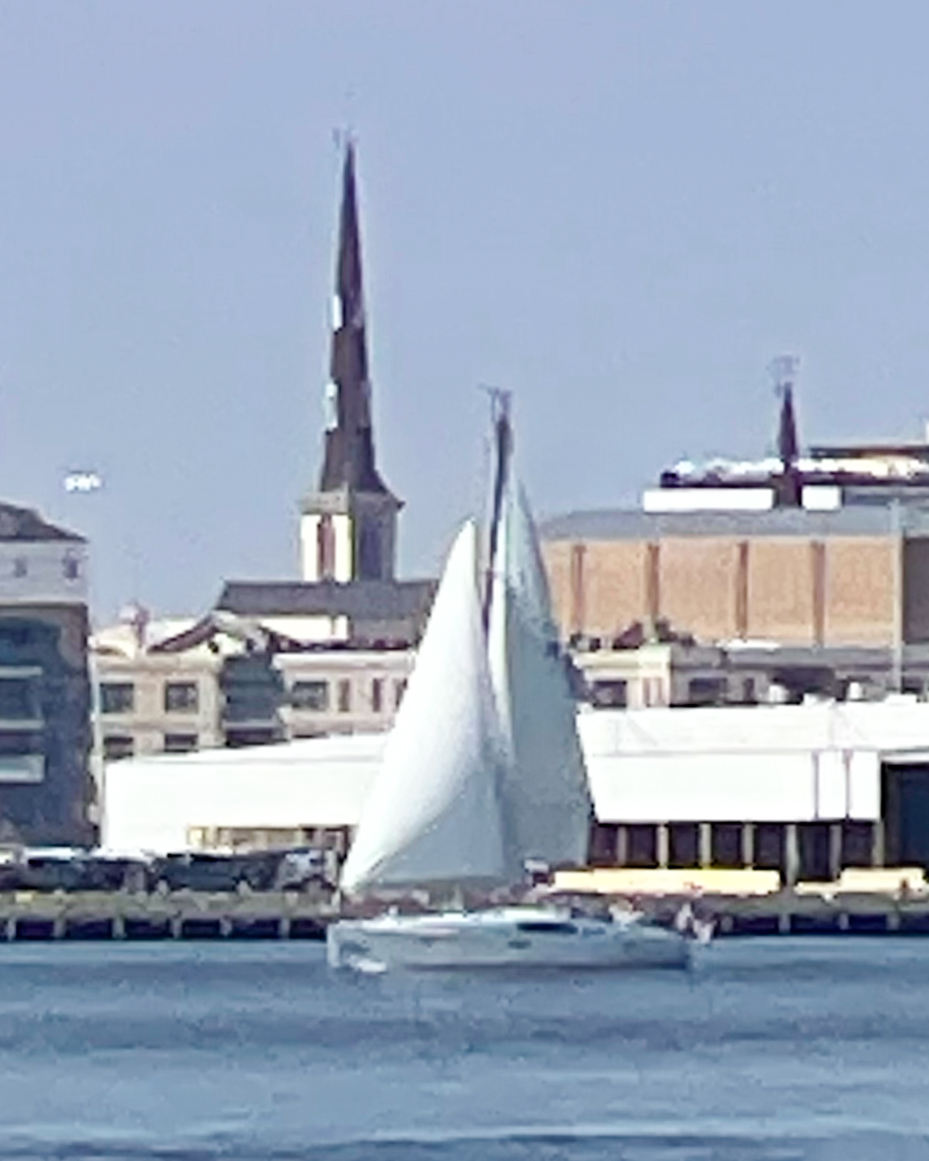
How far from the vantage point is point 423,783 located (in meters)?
97.6

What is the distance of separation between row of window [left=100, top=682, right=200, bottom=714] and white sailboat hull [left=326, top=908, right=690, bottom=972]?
207 feet

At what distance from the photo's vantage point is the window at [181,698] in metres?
165

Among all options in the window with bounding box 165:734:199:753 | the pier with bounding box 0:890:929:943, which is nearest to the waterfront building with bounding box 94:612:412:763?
the window with bounding box 165:734:199:753

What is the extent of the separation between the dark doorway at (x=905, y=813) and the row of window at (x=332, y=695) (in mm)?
37028

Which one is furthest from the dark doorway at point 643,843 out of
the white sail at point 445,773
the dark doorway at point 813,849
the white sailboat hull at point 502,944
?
the white sail at point 445,773

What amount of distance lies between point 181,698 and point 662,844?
36.9 meters

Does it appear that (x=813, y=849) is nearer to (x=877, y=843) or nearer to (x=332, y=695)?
(x=877, y=843)

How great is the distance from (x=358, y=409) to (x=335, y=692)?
2290 centimetres

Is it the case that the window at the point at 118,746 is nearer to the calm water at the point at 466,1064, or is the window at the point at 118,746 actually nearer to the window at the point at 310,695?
the window at the point at 310,695

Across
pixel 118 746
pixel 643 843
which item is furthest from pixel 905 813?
pixel 118 746

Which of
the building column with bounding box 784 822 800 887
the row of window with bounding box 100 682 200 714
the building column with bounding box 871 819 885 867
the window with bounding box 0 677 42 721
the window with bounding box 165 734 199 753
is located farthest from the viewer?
the row of window with bounding box 100 682 200 714

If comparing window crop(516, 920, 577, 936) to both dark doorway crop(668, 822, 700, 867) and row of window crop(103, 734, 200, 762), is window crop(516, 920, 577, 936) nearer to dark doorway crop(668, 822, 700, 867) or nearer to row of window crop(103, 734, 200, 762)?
dark doorway crop(668, 822, 700, 867)

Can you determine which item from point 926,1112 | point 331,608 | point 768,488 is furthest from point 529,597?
point 331,608

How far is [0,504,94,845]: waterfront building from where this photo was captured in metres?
153
